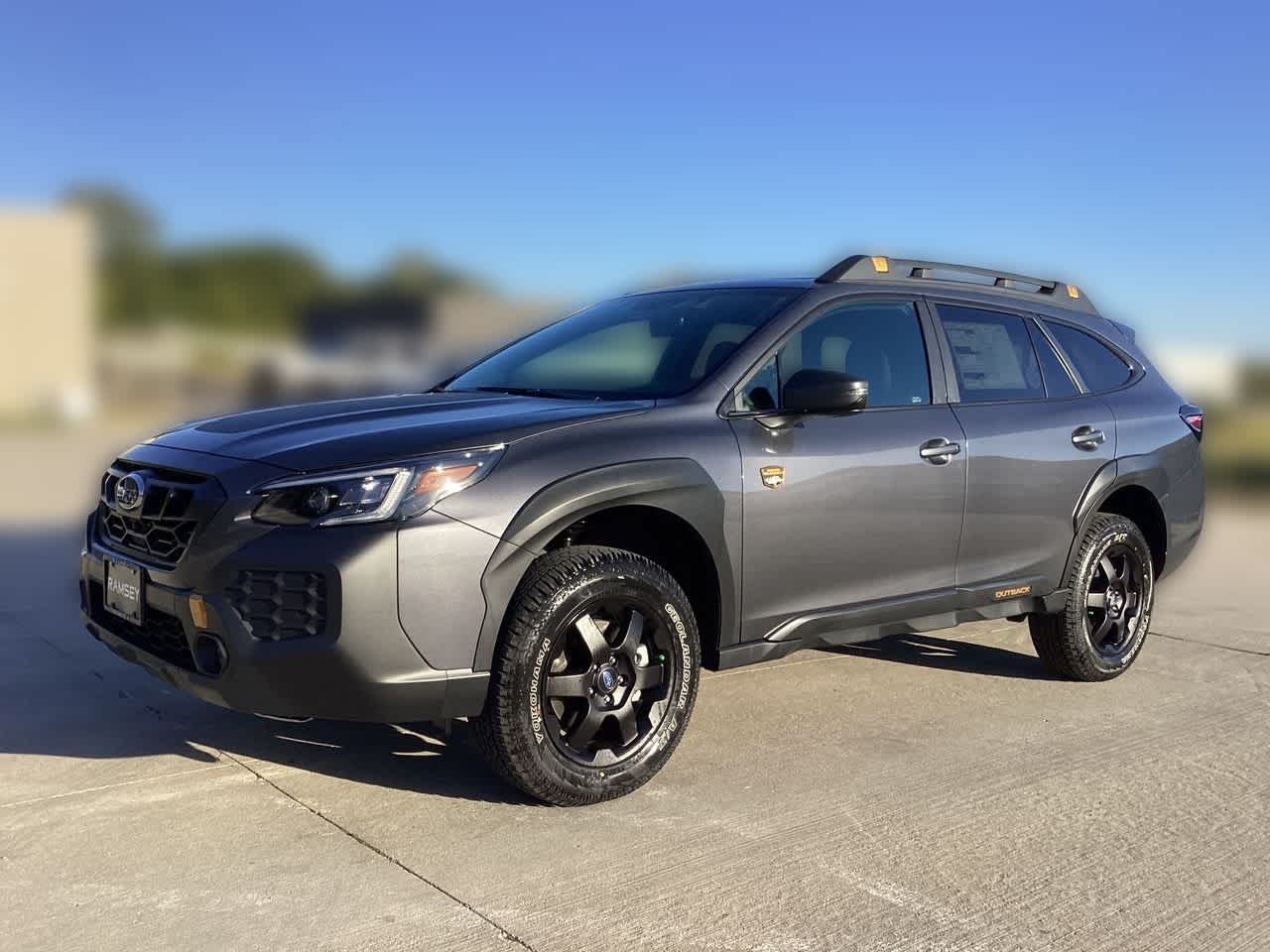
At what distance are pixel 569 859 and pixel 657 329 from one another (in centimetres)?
230

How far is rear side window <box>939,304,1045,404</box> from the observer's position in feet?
18.3

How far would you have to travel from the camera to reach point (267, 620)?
390 centimetres

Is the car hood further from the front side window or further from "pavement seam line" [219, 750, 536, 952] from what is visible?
"pavement seam line" [219, 750, 536, 952]

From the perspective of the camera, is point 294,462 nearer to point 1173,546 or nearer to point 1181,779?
point 1181,779

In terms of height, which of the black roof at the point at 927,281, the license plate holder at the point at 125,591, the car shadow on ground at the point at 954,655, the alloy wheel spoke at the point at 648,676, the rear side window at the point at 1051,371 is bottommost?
the car shadow on ground at the point at 954,655

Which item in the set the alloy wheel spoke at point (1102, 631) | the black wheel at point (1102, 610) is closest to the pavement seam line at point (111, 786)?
the black wheel at point (1102, 610)

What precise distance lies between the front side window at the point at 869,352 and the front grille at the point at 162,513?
2.02 metres

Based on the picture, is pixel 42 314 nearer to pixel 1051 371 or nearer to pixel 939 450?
pixel 1051 371

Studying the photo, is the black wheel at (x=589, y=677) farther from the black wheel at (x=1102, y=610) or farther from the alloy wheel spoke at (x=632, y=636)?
the black wheel at (x=1102, y=610)

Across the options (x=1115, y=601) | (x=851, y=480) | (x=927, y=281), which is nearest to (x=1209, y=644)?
(x=1115, y=601)

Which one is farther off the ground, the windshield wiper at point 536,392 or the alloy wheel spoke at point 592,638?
the windshield wiper at point 536,392

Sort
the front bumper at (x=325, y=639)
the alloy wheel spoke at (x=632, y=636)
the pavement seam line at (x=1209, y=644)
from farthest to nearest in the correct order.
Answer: the pavement seam line at (x=1209, y=644) → the alloy wheel spoke at (x=632, y=636) → the front bumper at (x=325, y=639)

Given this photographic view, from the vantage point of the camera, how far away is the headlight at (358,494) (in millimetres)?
3891

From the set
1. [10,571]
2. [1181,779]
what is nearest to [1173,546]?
[1181,779]
